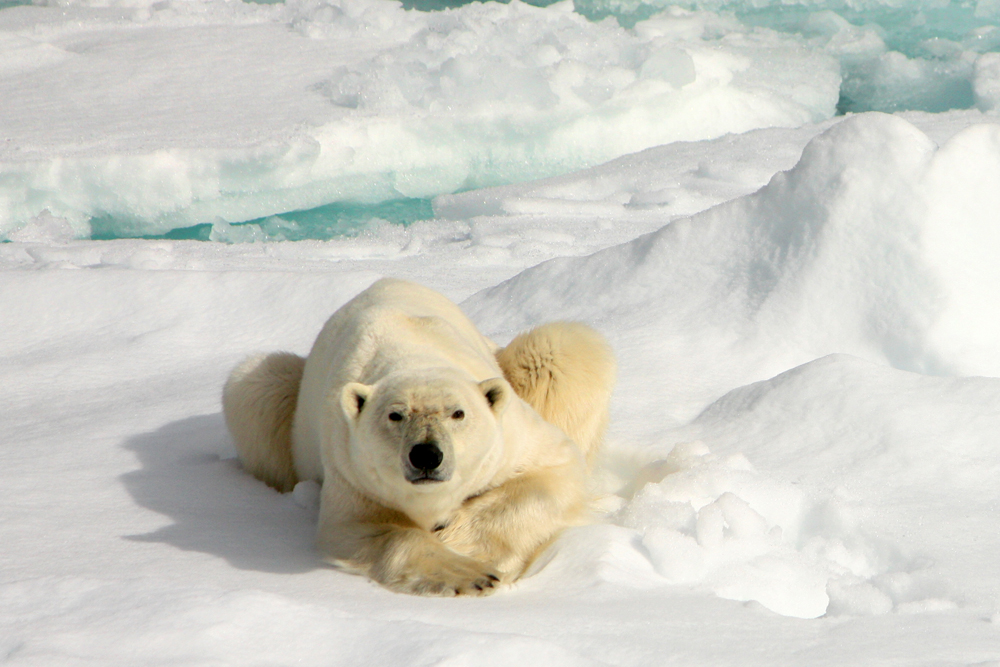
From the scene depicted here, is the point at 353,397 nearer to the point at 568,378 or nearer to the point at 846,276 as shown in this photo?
the point at 568,378

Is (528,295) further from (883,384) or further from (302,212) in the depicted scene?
(302,212)

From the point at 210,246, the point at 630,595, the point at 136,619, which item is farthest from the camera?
the point at 210,246

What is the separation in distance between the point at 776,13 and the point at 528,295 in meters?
11.3

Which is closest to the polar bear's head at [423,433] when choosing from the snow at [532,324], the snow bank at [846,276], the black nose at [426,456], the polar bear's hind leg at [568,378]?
the black nose at [426,456]

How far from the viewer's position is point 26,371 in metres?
4.18

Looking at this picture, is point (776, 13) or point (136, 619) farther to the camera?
point (776, 13)

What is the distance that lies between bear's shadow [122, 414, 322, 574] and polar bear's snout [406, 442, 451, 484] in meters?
0.40

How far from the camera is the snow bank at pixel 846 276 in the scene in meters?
3.65

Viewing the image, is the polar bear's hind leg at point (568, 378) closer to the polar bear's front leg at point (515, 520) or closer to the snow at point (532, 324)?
the snow at point (532, 324)

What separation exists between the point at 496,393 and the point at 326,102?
22.4 feet

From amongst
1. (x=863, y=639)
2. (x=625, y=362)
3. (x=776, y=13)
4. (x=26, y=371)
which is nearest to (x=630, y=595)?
(x=863, y=639)

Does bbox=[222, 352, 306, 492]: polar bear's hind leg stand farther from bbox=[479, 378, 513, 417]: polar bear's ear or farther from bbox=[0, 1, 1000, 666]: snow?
bbox=[479, 378, 513, 417]: polar bear's ear

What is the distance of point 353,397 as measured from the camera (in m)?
2.44

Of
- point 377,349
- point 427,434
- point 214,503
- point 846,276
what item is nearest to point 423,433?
point 427,434
